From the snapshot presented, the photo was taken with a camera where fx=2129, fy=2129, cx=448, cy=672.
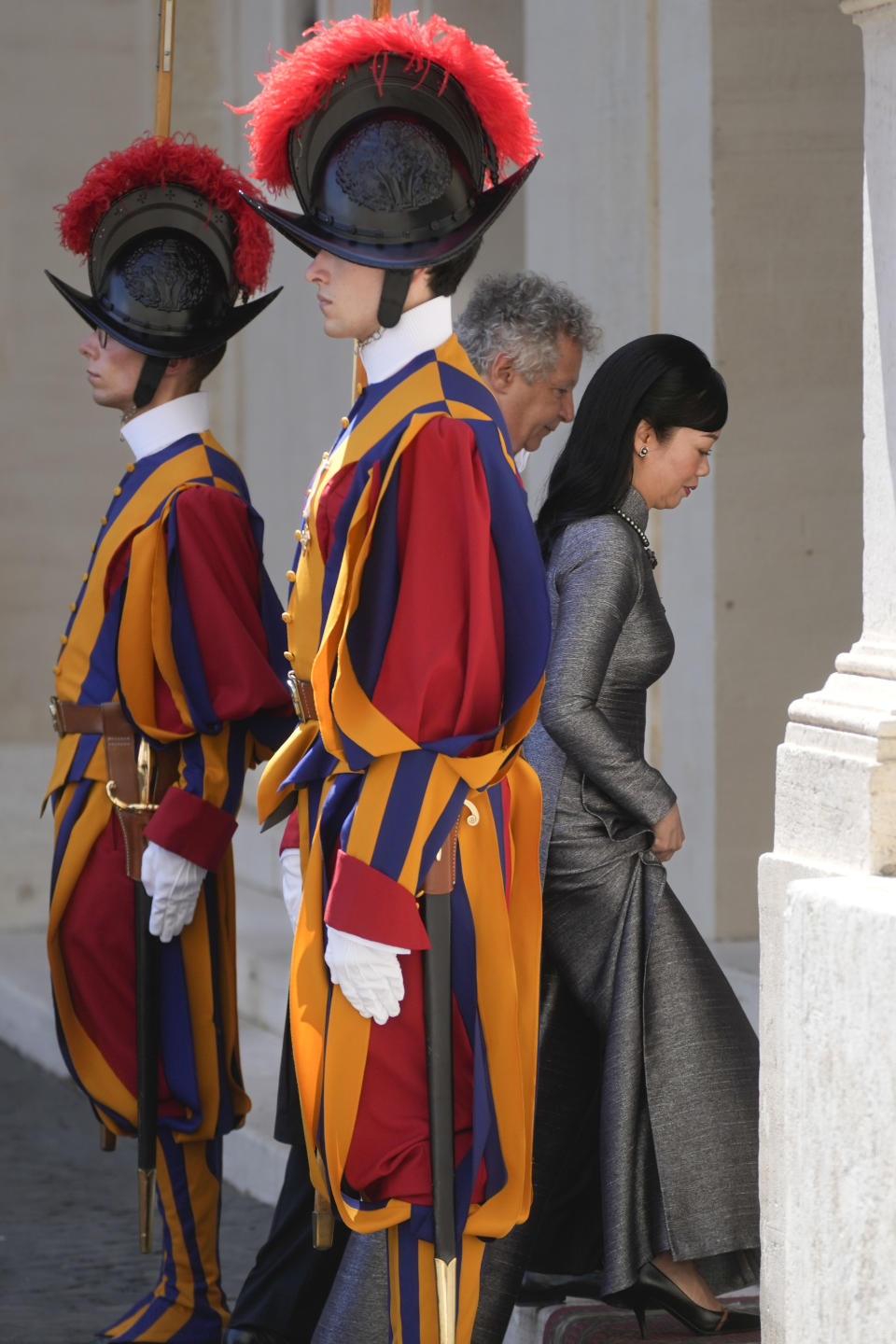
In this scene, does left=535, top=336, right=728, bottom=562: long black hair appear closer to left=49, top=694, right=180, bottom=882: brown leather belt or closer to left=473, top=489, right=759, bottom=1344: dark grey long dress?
left=473, top=489, right=759, bottom=1344: dark grey long dress

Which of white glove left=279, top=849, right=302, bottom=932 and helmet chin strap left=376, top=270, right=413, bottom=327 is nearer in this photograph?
helmet chin strap left=376, top=270, right=413, bottom=327

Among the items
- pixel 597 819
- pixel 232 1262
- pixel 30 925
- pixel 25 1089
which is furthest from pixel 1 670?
pixel 597 819

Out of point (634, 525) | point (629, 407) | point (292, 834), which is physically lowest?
point (292, 834)

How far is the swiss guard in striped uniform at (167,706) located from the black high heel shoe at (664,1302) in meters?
0.95

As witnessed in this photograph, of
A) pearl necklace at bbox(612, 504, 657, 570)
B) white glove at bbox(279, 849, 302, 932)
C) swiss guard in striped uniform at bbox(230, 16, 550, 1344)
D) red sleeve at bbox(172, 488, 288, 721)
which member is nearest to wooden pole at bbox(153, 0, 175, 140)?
red sleeve at bbox(172, 488, 288, 721)

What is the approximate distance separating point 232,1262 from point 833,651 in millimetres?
1931

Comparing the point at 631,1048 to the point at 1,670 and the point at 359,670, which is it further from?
the point at 1,670

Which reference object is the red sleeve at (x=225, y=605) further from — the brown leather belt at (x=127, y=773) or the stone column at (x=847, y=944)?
the stone column at (x=847, y=944)

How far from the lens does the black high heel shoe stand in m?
3.30

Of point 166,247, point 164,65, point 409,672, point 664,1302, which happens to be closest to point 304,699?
point 409,672

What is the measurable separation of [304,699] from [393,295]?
2.00 ft

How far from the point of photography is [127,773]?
12.9 ft

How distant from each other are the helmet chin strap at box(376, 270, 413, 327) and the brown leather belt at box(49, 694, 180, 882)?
123 cm

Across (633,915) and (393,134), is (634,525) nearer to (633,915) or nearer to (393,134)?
(633,915)
